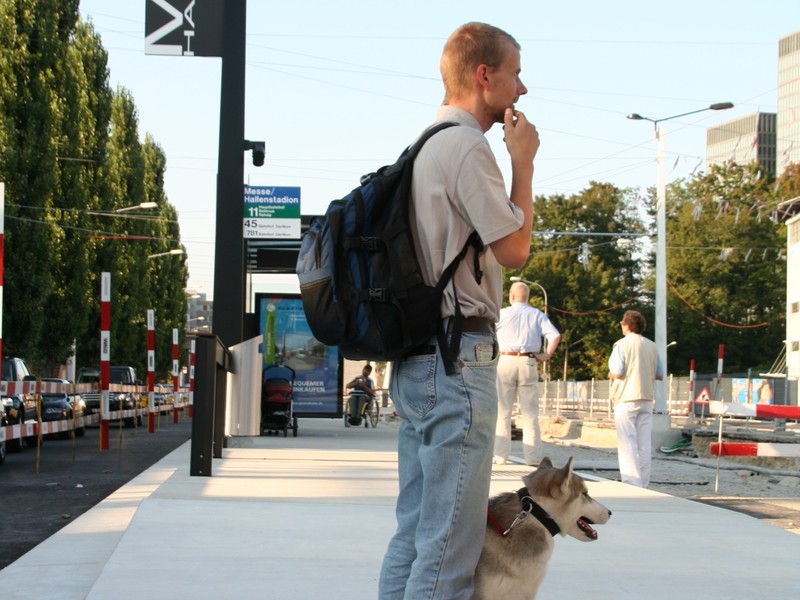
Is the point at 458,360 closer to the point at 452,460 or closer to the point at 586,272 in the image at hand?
the point at 452,460

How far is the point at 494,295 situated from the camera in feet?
11.7

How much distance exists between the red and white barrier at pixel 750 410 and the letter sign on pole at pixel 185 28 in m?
6.16

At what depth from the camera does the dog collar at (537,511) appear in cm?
395

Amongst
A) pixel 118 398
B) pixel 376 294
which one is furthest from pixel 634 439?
pixel 118 398

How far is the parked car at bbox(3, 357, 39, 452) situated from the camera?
1656 cm

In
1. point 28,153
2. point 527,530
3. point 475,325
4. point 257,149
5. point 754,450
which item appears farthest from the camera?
point 28,153

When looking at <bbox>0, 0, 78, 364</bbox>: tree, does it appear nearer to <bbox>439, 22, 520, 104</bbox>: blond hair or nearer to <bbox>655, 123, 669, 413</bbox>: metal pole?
<bbox>655, 123, 669, 413</bbox>: metal pole

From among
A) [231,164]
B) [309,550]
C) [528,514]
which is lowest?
[309,550]

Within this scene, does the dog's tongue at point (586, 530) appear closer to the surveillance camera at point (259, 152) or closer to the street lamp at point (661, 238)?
the surveillance camera at point (259, 152)

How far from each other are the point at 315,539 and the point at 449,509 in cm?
283

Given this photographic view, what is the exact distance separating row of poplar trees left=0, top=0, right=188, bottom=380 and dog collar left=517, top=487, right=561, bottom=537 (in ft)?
110

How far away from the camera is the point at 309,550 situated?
19.0ft

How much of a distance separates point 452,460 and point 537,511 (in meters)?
0.68

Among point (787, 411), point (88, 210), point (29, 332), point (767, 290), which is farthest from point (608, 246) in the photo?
point (787, 411)
